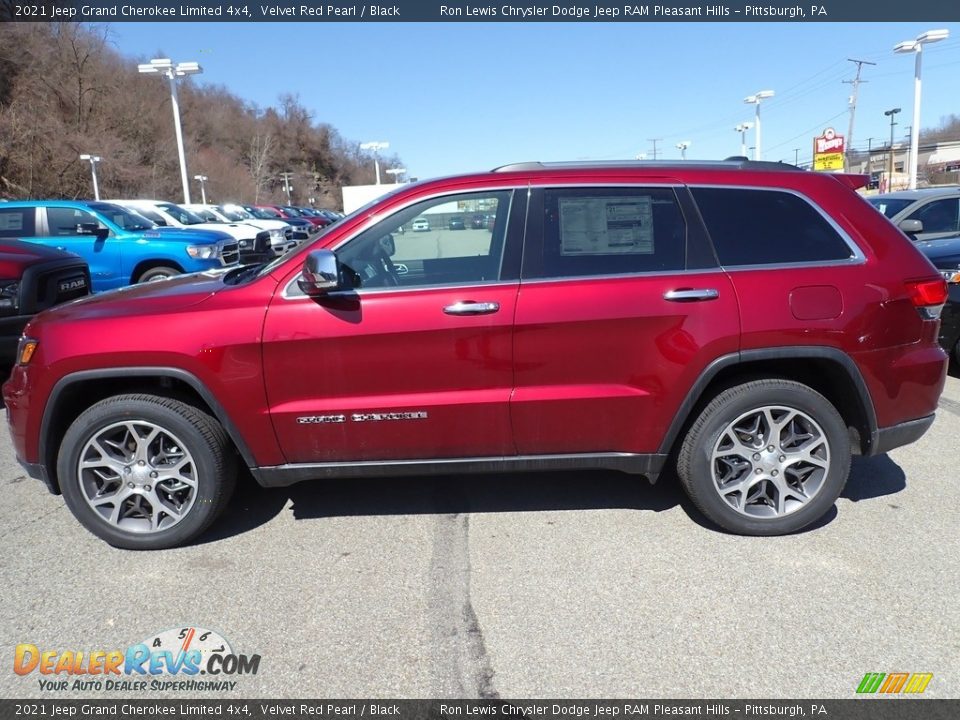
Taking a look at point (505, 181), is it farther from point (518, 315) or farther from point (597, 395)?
point (597, 395)

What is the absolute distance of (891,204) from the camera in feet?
29.9

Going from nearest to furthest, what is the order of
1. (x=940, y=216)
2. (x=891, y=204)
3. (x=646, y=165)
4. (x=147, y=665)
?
(x=147, y=665) < (x=646, y=165) < (x=940, y=216) < (x=891, y=204)

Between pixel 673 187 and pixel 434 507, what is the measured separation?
2163 mm

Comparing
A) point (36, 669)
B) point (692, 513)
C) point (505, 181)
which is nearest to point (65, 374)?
point (36, 669)

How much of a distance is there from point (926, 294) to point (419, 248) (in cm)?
257

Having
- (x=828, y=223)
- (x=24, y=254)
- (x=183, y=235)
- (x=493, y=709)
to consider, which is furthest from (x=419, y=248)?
(x=183, y=235)

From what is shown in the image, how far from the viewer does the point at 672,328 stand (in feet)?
11.0

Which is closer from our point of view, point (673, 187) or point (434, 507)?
point (673, 187)

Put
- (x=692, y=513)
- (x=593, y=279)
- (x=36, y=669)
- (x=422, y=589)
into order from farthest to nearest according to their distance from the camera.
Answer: (x=692, y=513), (x=593, y=279), (x=422, y=589), (x=36, y=669)

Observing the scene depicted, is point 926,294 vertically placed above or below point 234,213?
below

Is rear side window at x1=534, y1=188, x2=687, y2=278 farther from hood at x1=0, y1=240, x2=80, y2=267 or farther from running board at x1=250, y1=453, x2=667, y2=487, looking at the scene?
hood at x1=0, y1=240, x2=80, y2=267

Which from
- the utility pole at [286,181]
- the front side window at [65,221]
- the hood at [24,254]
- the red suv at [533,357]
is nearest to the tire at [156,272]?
the front side window at [65,221]

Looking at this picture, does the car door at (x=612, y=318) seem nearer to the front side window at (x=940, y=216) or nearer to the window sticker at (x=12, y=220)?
the front side window at (x=940, y=216)

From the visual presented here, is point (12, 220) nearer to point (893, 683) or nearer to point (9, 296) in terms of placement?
point (9, 296)
